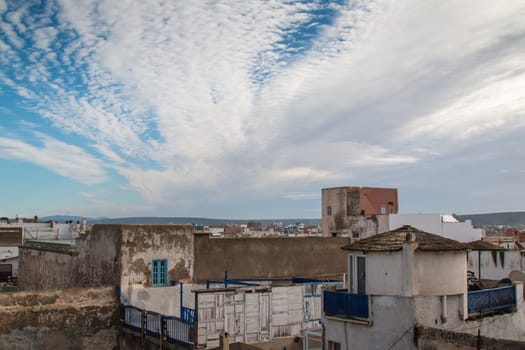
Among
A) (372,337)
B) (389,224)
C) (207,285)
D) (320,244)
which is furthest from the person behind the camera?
(389,224)

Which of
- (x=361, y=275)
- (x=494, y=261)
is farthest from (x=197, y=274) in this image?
(x=494, y=261)

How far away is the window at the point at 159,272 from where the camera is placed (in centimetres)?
2480

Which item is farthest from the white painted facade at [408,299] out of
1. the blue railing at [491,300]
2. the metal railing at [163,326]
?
the metal railing at [163,326]

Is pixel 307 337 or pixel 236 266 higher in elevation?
pixel 236 266

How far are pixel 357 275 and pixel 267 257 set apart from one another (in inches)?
591

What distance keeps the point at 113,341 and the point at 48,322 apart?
308cm

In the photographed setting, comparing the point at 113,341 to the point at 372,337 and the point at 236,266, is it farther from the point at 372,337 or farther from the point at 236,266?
the point at 372,337

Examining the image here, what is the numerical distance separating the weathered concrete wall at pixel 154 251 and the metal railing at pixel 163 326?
2110mm

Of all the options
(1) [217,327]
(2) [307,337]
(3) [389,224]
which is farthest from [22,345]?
(3) [389,224]

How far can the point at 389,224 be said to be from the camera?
161ft

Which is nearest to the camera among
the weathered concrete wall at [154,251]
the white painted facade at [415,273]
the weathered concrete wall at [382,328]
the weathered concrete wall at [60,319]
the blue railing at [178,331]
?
the weathered concrete wall at [382,328]

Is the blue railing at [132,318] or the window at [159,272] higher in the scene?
the window at [159,272]

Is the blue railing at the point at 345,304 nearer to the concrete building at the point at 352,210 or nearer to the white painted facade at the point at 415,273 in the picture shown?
the white painted facade at the point at 415,273

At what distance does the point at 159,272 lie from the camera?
25.0 m
